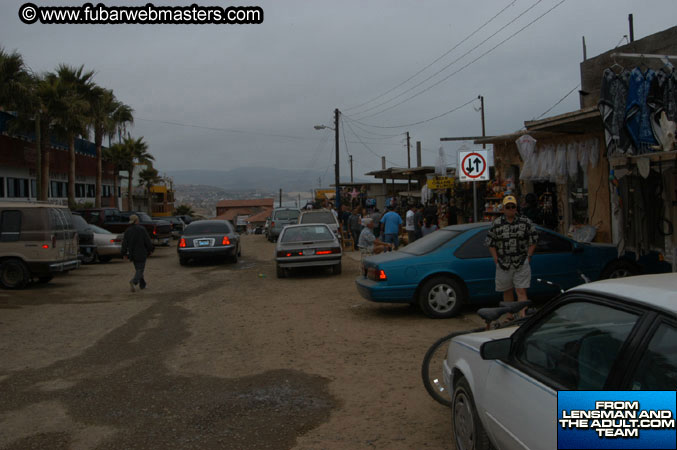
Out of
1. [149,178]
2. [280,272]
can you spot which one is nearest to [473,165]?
[280,272]

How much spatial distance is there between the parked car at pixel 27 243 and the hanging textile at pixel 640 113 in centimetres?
1224

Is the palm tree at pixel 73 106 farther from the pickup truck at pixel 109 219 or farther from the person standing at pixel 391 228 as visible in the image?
the person standing at pixel 391 228

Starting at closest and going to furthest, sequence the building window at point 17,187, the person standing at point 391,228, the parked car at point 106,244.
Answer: the person standing at point 391,228 → the parked car at point 106,244 → the building window at point 17,187

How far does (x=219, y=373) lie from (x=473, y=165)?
260 inches

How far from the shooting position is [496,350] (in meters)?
3.34

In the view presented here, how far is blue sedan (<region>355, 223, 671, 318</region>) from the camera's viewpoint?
29.6ft

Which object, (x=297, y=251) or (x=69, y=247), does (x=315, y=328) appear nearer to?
(x=297, y=251)

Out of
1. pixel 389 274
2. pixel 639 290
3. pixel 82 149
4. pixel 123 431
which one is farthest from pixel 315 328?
pixel 82 149

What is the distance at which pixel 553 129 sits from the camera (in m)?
12.2

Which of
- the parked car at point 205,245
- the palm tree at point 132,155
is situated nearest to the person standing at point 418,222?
the parked car at point 205,245

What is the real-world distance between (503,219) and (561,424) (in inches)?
206

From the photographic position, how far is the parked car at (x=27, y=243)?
13.7 m

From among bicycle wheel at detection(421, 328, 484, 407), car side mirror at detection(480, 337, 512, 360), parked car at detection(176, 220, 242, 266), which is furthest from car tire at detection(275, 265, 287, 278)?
car side mirror at detection(480, 337, 512, 360)

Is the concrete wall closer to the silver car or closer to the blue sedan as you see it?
the blue sedan
